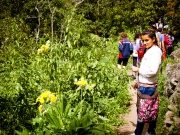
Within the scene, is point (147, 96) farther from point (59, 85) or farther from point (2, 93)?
point (2, 93)

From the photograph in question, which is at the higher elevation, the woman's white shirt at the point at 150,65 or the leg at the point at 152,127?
the woman's white shirt at the point at 150,65

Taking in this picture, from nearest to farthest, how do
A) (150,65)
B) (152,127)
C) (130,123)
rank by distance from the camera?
(150,65), (152,127), (130,123)

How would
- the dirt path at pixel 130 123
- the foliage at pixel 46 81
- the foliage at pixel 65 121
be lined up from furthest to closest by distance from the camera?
the dirt path at pixel 130 123, the foliage at pixel 46 81, the foliage at pixel 65 121

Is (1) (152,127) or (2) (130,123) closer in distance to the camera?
(1) (152,127)

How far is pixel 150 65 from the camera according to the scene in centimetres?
396

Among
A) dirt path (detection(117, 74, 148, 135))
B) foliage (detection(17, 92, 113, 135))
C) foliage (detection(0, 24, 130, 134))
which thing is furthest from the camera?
dirt path (detection(117, 74, 148, 135))

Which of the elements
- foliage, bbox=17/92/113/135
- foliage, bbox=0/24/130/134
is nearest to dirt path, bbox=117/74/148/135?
foliage, bbox=0/24/130/134

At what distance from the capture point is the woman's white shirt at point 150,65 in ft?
13.0

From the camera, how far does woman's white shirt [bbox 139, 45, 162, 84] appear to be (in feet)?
13.0

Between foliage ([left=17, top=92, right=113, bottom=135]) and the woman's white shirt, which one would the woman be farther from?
foliage ([left=17, top=92, right=113, bottom=135])

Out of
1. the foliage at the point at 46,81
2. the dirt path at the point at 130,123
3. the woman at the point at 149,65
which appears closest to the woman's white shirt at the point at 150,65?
the woman at the point at 149,65

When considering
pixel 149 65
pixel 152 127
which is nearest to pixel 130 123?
pixel 152 127

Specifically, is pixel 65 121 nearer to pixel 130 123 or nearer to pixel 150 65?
pixel 150 65

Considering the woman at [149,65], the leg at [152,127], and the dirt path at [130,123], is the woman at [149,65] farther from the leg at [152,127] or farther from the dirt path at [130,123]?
the dirt path at [130,123]
